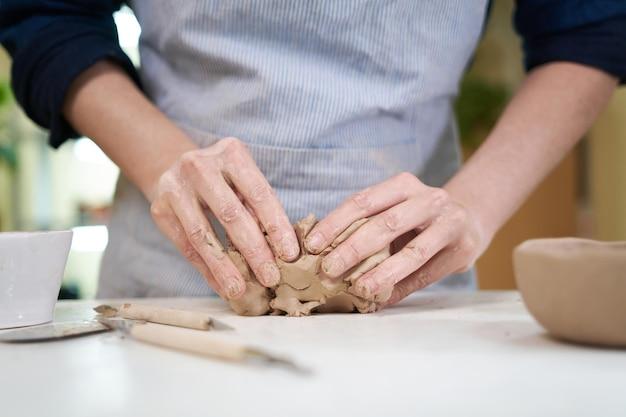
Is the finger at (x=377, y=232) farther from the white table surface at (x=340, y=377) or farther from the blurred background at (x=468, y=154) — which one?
the blurred background at (x=468, y=154)

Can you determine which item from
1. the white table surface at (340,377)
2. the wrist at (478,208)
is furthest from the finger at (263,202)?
the wrist at (478,208)

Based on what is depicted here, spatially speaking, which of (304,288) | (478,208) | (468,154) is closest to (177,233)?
(304,288)

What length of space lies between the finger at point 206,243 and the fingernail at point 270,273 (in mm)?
24

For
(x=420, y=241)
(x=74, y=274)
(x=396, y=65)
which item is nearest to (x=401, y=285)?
(x=420, y=241)

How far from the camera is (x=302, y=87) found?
40.6 inches

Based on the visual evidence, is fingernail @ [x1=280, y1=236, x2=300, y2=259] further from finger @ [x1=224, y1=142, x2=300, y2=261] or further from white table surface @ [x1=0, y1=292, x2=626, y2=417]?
white table surface @ [x1=0, y1=292, x2=626, y2=417]

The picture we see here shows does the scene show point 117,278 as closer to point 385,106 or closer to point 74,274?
point 385,106

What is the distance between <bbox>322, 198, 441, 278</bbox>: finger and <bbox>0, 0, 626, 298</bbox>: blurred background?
1.45 meters

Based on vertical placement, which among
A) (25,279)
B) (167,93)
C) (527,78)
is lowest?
(25,279)

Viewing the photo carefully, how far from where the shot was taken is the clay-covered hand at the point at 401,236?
0.78 meters

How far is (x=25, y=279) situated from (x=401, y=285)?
1.37 ft

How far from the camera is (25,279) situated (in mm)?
737

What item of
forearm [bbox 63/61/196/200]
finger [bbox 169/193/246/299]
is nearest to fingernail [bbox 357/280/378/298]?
finger [bbox 169/193/246/299]

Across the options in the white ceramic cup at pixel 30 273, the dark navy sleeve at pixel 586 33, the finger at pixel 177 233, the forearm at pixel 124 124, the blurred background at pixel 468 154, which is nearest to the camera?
the white ceramic cup at pixel 30 273
